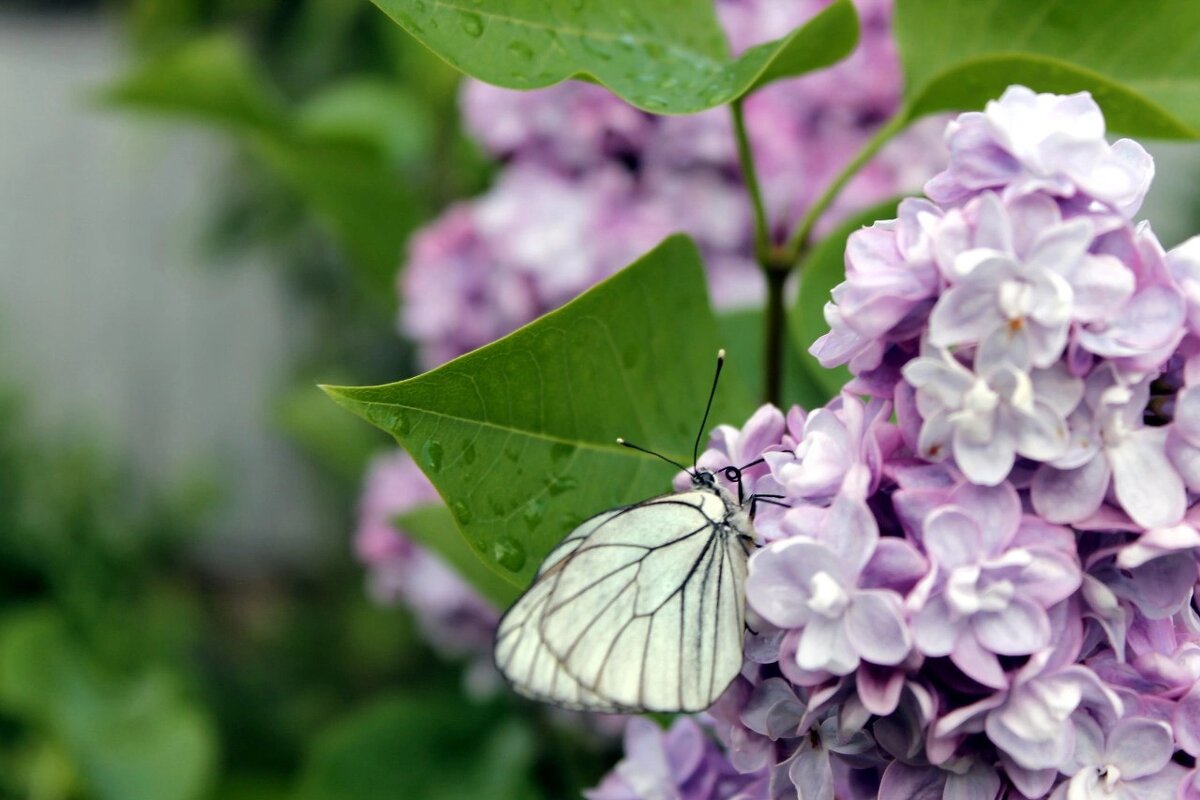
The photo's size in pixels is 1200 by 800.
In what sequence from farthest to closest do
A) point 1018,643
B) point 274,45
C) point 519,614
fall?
point 274,45 → point 519,614 → point 1018,643

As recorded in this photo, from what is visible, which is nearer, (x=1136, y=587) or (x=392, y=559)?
(x=1136, y=587)

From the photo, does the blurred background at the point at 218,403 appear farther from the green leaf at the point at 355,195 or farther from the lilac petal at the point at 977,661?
the lilac petal at the point at 977,661

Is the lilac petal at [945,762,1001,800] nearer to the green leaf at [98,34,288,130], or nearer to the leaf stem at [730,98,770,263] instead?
the leaf stem at [730,98,770,263]

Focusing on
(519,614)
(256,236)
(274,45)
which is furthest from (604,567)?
(256,236)

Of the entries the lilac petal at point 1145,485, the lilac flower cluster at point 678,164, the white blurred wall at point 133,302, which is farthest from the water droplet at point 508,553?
the white blurred wall at point 133,302

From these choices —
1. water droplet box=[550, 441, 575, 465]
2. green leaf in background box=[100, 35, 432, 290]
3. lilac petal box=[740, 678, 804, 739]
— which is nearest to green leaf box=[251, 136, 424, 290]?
green leaf in background box=[100, 35, 432, 290]

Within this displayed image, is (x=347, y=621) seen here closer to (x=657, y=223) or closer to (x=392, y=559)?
(x=392, y=559)

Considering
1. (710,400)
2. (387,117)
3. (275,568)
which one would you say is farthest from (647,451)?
(275,568)

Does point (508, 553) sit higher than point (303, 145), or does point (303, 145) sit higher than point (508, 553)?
point (508, 553)

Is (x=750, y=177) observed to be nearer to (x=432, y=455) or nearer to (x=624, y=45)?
(x=624, y=45)
